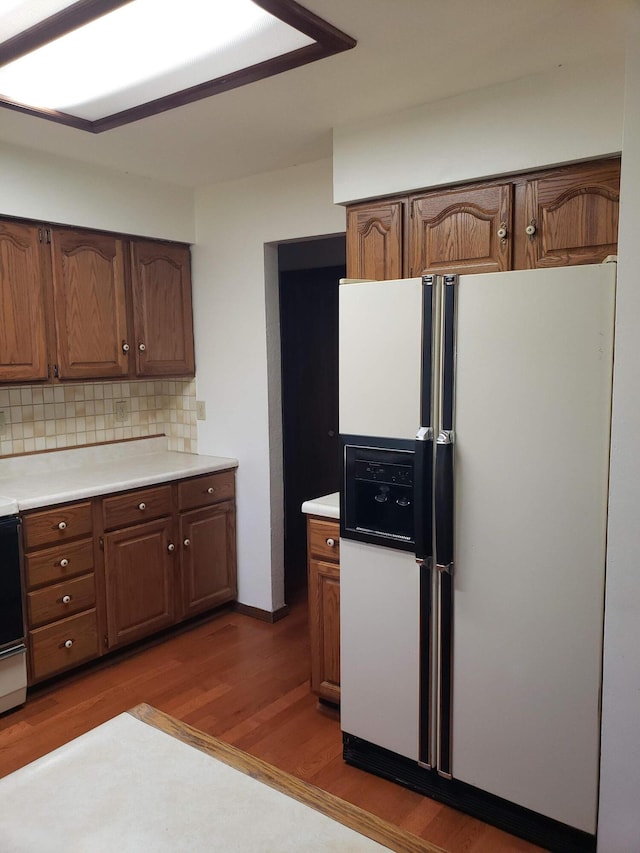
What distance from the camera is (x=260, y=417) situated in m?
3.57

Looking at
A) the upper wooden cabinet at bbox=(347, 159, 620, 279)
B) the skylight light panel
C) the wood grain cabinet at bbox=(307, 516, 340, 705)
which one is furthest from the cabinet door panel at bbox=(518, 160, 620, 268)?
the wood grain cabinet at bbox=(307, 516, 340, 705)

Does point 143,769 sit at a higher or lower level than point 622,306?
lower

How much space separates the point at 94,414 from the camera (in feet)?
12.0

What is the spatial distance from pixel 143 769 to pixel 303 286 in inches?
151

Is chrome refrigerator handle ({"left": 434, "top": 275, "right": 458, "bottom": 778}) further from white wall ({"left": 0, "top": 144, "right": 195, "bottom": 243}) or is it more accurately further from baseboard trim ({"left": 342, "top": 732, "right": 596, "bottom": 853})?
white wall ({"left": 0, "top": 144, "right": 195, "bottom": 243})

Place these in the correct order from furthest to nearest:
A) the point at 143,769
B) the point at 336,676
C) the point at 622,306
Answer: the point at 336,676 → the point at 622,306 → the point at 143,769

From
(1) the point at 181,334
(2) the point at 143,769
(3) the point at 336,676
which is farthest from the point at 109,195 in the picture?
(2) the point at 143,769

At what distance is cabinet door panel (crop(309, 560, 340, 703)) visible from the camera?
262cm

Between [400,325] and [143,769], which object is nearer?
[143,769]

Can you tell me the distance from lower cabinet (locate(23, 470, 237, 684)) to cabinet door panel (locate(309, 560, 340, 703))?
3.33 ft

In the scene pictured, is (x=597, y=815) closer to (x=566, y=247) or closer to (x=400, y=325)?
(x=400, y=325)

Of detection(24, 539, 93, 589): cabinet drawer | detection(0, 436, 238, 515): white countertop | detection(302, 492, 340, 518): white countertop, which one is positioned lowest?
detection(24, 539, 93, 589): cabinet drawer

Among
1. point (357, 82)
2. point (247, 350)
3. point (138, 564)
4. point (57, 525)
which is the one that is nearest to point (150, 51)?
point (357, 82)

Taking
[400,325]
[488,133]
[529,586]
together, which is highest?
[488,133]
